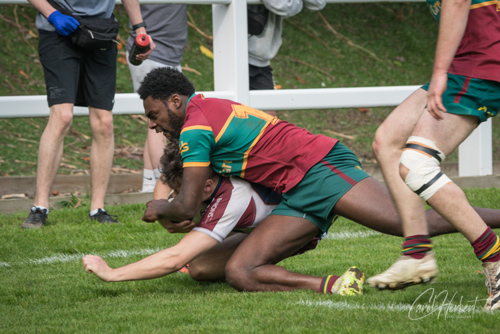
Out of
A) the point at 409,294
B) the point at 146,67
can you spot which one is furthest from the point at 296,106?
the point at 409,294

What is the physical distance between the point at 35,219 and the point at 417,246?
324 centimetres

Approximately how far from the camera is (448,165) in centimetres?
809

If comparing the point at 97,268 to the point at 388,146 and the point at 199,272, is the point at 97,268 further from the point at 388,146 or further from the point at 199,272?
the point at 388,146

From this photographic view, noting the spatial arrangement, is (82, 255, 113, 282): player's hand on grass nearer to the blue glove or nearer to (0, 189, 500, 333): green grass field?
(0, 189, 500, 333): green grass field

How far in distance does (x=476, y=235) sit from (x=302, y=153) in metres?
1.20

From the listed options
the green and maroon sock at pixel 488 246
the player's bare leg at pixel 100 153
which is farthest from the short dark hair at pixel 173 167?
the player's bare leg at pixel 100 153

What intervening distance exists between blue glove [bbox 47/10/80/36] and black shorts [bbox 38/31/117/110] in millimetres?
122

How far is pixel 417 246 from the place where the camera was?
3523 millimetres

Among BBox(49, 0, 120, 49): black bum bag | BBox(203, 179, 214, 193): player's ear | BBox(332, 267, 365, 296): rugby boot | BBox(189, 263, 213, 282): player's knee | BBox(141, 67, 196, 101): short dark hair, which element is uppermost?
BBox(49, 0, 120, 49): black bum bag

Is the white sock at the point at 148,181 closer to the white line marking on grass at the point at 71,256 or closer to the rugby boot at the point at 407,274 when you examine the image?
the white line marking on grass at the point at 71,256

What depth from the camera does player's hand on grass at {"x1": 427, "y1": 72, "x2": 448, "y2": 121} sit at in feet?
10.6

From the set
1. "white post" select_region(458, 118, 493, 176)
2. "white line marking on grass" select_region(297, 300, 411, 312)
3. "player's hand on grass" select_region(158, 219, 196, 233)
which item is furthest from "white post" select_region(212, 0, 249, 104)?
"white line marking on grass" select_region(297, 300, 411, 312)

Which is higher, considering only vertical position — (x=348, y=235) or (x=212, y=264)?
(x=212, y=264)

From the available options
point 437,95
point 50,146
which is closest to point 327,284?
point 437,95
